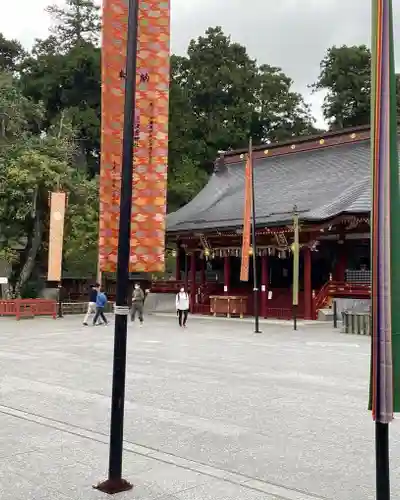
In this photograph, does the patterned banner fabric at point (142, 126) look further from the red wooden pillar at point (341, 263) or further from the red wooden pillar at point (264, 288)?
the red wooden pillar at point (341, 263)

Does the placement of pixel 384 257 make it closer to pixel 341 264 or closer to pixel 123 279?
pixel 123 279

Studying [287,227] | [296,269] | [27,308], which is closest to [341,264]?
[287,227]

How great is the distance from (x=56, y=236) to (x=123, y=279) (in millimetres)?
17739

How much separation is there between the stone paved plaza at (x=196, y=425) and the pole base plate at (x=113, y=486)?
0.08 m

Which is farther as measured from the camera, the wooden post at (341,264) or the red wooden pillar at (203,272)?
the red wooden pillar at (203,272)

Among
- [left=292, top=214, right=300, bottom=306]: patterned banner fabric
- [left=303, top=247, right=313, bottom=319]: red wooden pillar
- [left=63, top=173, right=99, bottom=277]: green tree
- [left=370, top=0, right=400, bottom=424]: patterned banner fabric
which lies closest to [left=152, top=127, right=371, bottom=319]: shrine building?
[left=303, top=247, right=313, bottom=319]: red wooden pillar

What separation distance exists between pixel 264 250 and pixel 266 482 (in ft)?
64.6

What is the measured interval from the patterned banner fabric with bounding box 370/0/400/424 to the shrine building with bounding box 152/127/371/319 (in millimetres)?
17267

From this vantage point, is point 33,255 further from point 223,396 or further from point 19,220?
point 223,396

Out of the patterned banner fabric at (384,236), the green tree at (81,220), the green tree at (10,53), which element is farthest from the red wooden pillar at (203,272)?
the green tree at (10,53)

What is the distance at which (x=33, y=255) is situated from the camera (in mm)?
26109

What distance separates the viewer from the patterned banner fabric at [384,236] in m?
3.27

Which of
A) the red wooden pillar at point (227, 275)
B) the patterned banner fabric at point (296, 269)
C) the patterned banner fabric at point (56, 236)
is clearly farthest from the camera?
the red wooden pillar at point (227, 275)

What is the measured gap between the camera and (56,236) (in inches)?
848
